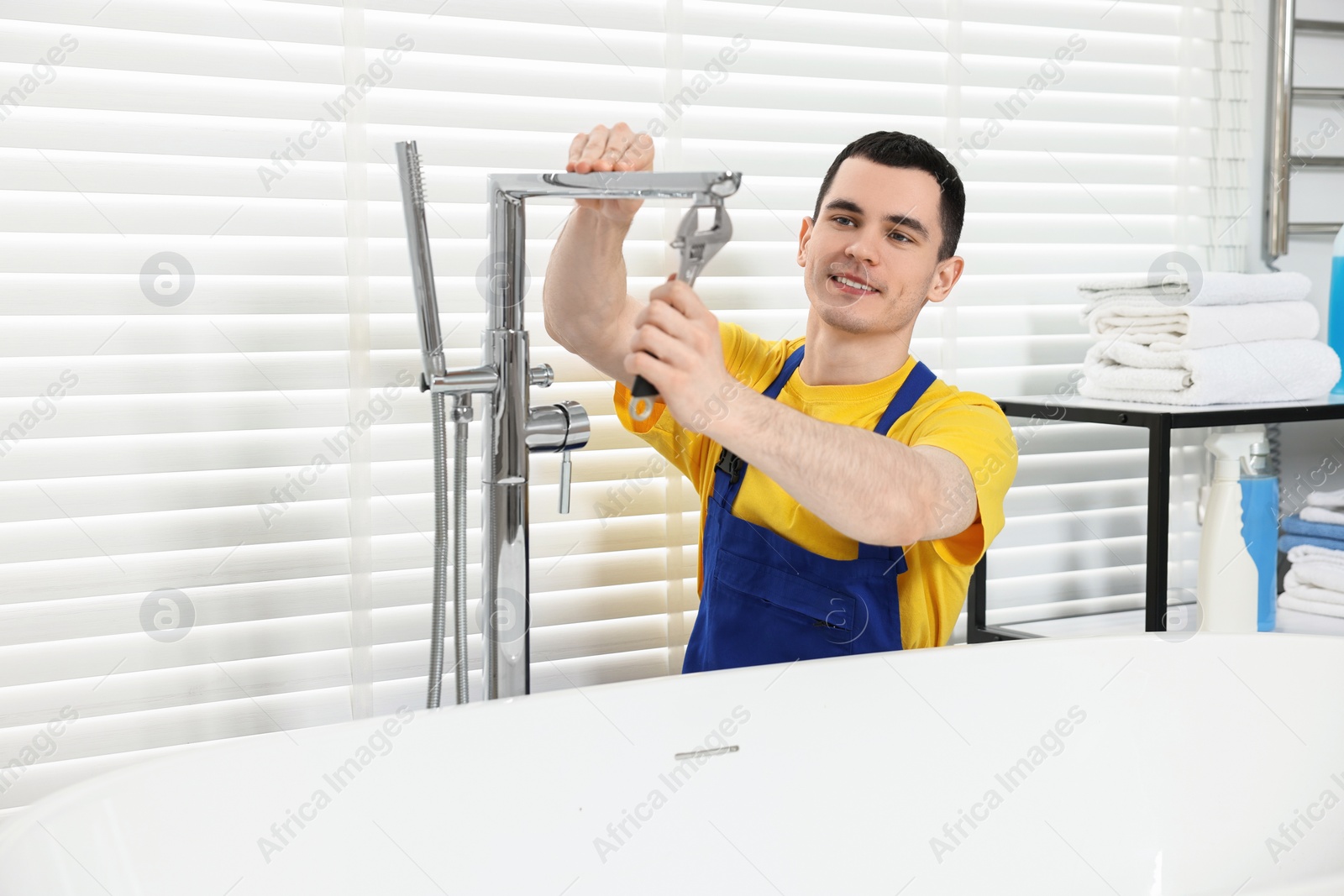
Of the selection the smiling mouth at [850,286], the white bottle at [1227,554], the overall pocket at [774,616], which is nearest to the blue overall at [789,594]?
the overall pocket at [774,616]

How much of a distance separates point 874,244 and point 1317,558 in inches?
33.9

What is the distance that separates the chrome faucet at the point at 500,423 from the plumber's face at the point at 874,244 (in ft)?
0.84

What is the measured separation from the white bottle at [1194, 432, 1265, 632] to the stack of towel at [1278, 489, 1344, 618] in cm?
12

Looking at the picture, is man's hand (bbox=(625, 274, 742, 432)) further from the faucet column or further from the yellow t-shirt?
the yellow t-shirt

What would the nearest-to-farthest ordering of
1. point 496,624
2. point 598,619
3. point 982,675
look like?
point 496,624, point 982,675, point 598,619

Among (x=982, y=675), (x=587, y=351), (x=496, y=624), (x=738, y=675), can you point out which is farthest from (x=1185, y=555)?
(x=496, y=624)

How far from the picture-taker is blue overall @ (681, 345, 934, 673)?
3.84 feet

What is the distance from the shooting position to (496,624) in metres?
1.05

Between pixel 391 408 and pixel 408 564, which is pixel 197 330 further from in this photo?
pixel 408 564

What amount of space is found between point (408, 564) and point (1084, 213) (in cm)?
108

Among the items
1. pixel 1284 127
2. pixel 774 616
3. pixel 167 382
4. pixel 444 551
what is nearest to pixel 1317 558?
pixel 1284 127

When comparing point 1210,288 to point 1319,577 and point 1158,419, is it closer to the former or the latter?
point 1158,419

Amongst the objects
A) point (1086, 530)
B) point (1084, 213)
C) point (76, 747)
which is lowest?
point (76, 747)

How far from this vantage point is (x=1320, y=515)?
61.1 inches
